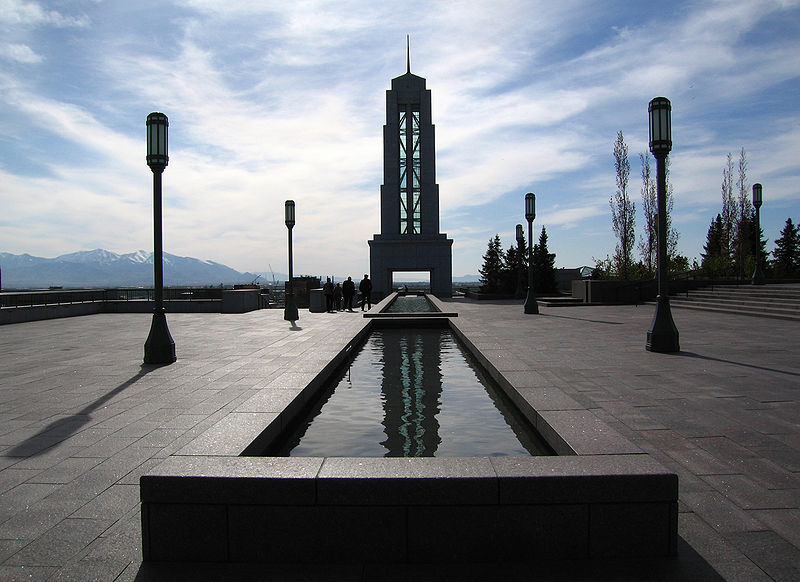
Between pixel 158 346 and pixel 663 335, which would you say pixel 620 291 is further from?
pixel 158 346

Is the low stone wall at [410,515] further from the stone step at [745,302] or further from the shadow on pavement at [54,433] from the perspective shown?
the stone step at [745,302]

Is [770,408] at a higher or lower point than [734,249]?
lower

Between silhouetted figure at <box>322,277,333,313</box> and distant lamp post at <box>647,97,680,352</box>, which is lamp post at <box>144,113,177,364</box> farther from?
silhouetted figure at <box>322,277,333,313</box>

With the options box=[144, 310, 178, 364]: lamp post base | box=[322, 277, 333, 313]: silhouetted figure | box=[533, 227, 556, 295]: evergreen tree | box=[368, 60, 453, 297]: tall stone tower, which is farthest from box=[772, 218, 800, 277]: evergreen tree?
box=[144, 310, 178, 364]: lamp post base

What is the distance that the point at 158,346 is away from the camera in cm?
988

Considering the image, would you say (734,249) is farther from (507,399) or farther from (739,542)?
(739,542)

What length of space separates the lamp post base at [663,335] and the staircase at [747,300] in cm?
870

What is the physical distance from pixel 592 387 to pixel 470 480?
464 centimetres

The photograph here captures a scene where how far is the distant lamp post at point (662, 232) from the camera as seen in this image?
10.3 m

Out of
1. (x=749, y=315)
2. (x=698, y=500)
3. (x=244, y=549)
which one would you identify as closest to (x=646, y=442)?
(x=698, y=500)

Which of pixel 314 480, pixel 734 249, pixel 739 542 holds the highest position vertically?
pixel 734 249

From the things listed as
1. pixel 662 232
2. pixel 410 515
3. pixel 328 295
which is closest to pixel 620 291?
pixel 328 295

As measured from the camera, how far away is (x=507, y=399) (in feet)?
22.9

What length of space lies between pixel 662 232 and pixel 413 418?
279 inches
